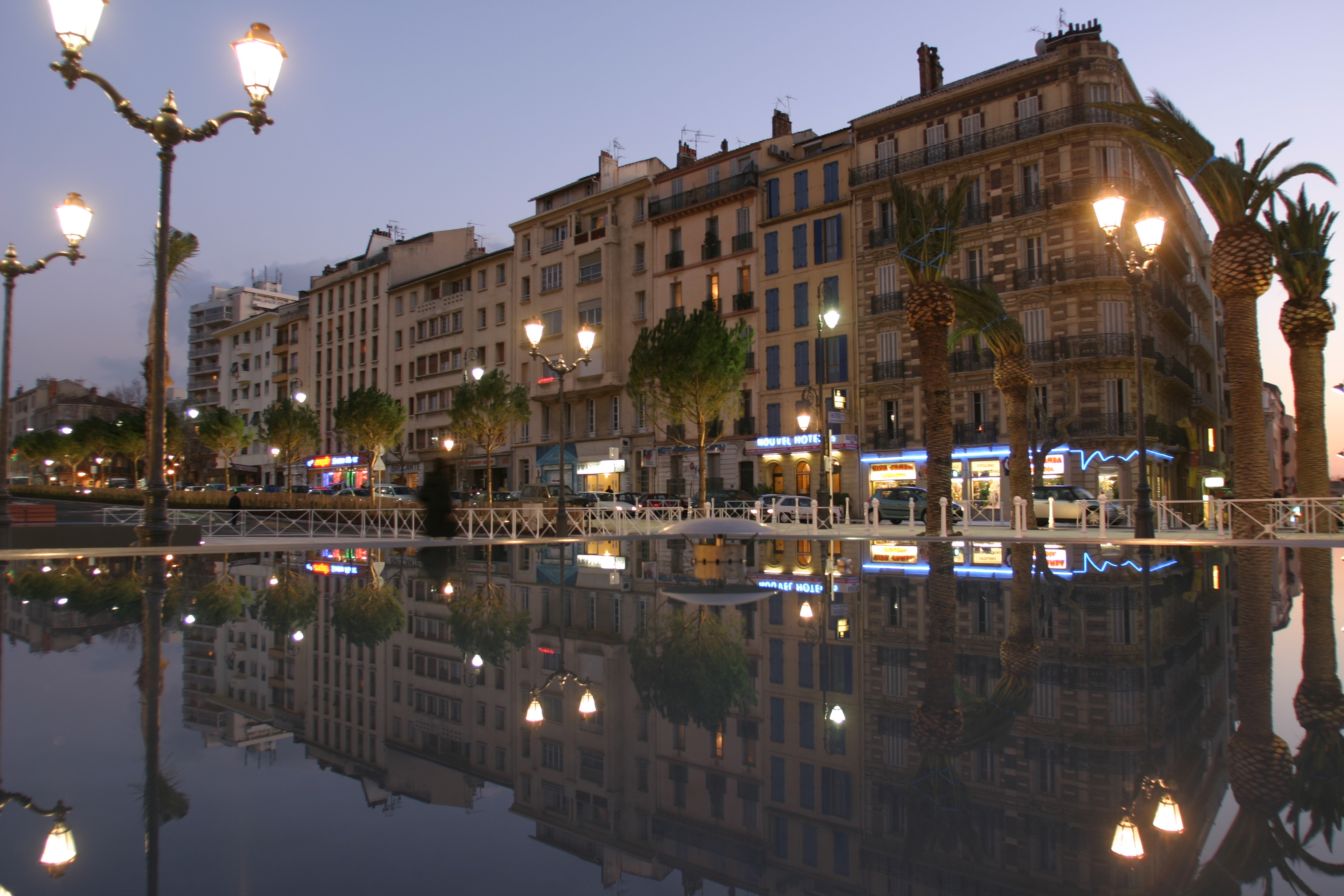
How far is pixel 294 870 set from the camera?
8.18 feet

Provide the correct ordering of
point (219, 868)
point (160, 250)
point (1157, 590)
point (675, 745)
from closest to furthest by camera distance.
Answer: point (219, 868) → point (675, 745) → point (1157, 590) → point (160, 250)

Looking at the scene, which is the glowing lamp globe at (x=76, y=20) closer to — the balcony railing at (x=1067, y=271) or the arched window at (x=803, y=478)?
the balcony railing at (x=1067, y=271)

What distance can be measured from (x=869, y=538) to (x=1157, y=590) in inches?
531

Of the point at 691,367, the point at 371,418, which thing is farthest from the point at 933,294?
the point at 371,418

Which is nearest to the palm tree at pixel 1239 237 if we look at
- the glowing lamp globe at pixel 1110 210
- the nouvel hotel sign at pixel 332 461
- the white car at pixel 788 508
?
the glowing lamp globe at pixel 1110 210

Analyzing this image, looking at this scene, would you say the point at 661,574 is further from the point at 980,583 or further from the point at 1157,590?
the point at 1157,590

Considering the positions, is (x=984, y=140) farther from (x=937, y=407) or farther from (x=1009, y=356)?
(x=937, y=407)

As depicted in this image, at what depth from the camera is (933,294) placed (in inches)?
832

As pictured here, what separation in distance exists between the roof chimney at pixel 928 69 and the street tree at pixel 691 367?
17.6m

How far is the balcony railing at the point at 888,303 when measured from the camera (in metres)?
39.7

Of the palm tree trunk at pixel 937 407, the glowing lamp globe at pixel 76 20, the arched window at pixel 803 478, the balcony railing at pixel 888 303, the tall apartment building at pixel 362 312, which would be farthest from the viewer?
the tall apartment building at pixel 362 312

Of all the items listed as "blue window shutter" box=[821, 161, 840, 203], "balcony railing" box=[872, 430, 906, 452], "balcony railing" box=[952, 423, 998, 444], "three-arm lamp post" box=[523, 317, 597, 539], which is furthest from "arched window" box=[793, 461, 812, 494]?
"three-arm lamp post" box=[523, 317, 597, 539]

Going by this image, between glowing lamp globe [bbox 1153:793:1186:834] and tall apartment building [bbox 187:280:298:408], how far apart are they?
363ft

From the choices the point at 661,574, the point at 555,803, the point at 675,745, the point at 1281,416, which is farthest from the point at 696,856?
the point at 1281,416
